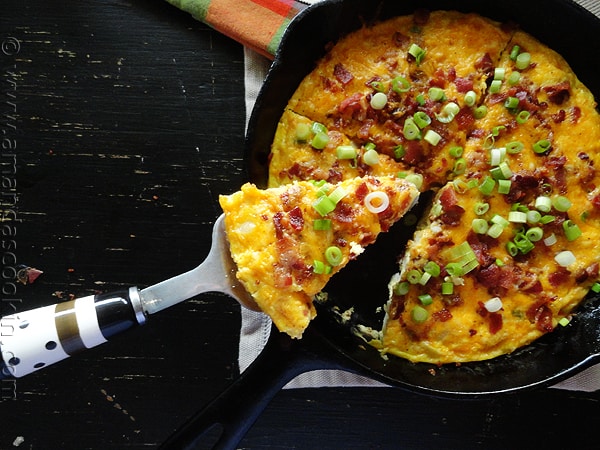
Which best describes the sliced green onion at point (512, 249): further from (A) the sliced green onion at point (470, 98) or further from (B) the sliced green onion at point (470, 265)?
Answer: (A) the sliced green onion at point (470, 98)

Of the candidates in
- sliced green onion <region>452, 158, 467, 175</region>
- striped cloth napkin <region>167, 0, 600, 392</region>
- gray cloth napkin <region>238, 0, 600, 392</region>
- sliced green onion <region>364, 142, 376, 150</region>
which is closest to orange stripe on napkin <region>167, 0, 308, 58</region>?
striped cloth napkin <region>167, 0, 600, 392</region>

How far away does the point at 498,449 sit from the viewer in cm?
351

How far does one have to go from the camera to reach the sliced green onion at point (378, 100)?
315cm

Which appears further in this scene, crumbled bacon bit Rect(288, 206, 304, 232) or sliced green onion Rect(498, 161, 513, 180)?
sliced green onion Rect(498, 161, 513, 180)

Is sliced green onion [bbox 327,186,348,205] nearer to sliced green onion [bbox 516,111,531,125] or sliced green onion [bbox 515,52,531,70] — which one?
sliced green onion [bbox 516,111,531,125]

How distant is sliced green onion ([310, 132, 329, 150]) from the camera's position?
3164mm

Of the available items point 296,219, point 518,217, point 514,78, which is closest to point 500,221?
point 518,217

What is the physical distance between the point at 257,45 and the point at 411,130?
1.01 metres

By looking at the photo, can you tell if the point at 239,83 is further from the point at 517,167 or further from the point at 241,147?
the point at 517,167

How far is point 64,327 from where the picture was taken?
261 centimetres

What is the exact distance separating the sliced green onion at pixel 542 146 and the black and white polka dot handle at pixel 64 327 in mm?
2110

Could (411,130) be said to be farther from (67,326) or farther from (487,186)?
(67,326)

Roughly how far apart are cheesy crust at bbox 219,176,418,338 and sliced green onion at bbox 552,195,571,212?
0.87 m

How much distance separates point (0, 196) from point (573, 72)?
3336 mm
